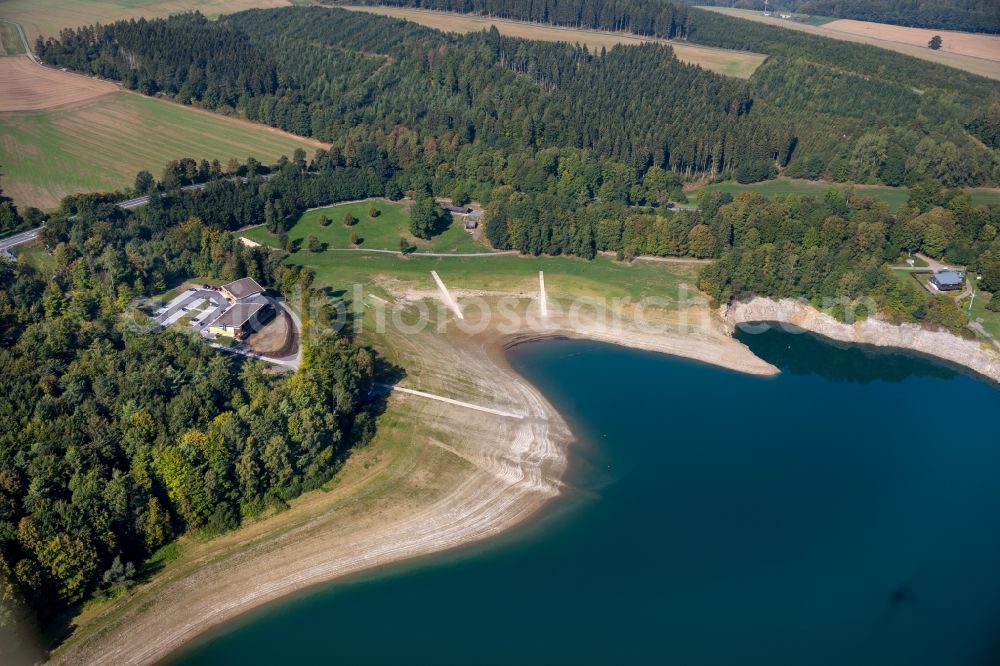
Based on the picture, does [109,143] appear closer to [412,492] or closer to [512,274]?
[512,274]

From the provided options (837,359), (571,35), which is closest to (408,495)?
(837,359)

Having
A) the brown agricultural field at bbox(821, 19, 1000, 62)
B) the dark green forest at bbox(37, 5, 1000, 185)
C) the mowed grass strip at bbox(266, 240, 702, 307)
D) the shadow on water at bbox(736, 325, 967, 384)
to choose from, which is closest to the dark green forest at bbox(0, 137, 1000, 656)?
the mowed grass strip at bbox(266, 240, 702, 307)

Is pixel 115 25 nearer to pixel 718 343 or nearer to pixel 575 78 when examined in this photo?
pixel 575 78

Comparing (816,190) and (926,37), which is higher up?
(926,37)

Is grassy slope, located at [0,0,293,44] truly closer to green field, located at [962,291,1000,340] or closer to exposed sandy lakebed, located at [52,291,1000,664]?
exposed sandy lakebed, located at [52,291,1000,664]

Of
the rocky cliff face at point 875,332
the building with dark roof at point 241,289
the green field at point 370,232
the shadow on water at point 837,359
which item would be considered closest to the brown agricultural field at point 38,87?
the green field at point 370,232

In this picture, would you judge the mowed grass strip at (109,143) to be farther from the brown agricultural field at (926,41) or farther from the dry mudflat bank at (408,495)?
the brown agricultural field at (926,41)

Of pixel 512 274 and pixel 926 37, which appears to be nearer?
pixel 512 274

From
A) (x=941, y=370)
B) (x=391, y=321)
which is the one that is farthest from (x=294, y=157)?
(x=941, y=370)
